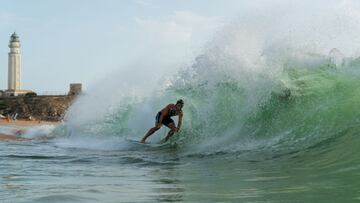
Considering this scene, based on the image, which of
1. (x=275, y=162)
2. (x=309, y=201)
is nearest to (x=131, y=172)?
(x=275, y=162)

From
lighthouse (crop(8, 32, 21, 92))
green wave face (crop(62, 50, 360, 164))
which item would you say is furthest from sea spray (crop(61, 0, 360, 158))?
lighthouse (crop(8, 32, 21, 92))

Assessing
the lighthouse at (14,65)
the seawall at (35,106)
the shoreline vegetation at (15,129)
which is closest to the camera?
the shoreline vegetation at (15,129)

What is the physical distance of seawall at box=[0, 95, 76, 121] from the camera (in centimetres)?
8450

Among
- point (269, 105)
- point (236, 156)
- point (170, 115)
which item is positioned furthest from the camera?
point (170, 115)

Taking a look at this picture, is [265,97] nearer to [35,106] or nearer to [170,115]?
[170,115]

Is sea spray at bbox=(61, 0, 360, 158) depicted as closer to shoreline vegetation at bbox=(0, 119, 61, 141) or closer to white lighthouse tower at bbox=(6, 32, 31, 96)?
shoreline vegetation at bbox=(0, 119, 61, 141)

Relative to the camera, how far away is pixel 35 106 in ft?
292

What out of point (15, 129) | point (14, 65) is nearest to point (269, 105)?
point (15, 129)

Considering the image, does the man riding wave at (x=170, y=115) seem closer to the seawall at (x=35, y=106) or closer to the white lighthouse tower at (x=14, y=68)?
the seawall at (x=35, y=106)

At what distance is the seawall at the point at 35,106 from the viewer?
8450cm

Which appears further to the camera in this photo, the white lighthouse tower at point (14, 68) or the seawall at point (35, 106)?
the white lighthouse tower at point (14, 68)

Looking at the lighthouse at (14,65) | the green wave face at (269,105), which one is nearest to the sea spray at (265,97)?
the green wave face at (269,105)

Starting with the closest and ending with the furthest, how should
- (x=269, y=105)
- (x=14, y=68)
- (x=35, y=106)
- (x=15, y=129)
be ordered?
(x=269, y=105) < (x=15, y=129) < (x=35, y=106) < (x=14, y=68)

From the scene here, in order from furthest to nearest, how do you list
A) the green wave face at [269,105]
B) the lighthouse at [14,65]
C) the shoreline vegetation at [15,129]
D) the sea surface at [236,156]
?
1. the lighthouse at [14,65]
2. the shoreline vegetation at [15,129]
3. the green wave face at [269,105]
4. the sea surface at [236,156]
